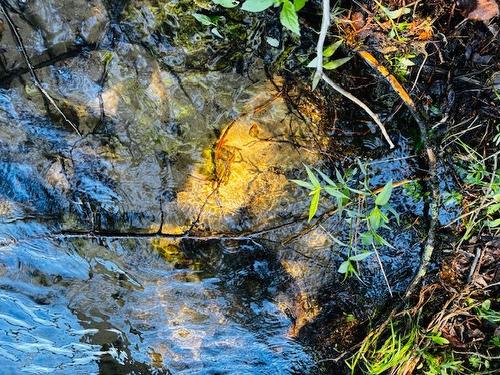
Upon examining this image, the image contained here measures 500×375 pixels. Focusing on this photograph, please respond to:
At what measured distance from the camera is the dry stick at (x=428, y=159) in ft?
7.93

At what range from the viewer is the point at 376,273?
2.98m

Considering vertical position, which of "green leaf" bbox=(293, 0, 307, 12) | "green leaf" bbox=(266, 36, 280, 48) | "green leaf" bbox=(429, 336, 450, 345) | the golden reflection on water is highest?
"green leaf" bbox=(266, 36, 280, 48)

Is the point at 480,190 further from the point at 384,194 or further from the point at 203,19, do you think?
the point at 203,19

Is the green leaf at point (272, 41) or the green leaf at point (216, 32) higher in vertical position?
the green leaf at point (216, 32)

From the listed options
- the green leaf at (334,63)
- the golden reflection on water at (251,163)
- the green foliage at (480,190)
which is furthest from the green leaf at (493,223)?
the green leaf at (334,63)

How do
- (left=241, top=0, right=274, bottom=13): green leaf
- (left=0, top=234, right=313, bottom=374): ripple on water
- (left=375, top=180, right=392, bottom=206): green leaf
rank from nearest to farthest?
(left=241, top=0, right=274, bottom=13): green leaf → (left=375, top=180, right=392, bottom=206): green leaf → (left=0, top=234, right=313, bottom=374): ripple on water

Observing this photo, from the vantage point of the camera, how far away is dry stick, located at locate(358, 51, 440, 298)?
242 centimetres

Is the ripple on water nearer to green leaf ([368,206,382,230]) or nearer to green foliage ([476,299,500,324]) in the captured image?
green leaf ([368,206,382,230])

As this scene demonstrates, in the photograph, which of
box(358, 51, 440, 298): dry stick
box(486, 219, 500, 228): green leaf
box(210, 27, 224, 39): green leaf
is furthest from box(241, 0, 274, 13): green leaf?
box(486, 219, 500, 228): green leaf

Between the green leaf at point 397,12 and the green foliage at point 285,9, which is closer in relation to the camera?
the green foliage at point 285,9

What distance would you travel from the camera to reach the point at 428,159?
263 centimetres

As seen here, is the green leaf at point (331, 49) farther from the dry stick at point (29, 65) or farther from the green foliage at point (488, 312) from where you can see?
the green foliage at point (488, 312)

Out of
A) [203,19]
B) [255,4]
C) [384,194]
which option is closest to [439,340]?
[384,194]

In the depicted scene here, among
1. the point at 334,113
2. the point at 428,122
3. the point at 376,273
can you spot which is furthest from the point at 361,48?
the point at 376,273
